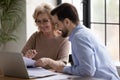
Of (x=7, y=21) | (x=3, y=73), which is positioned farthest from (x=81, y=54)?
(x=7, y=21)

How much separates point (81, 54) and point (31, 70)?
45 centimetres

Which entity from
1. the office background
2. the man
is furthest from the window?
the man

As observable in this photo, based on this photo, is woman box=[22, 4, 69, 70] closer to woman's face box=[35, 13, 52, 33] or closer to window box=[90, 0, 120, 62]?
woman's face box=[35, 13, 52, 33]

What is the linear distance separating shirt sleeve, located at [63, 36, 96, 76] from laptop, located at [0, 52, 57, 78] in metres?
0.20

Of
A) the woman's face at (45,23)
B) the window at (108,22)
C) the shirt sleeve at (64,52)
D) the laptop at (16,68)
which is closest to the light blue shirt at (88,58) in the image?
the laptop at (16,68)

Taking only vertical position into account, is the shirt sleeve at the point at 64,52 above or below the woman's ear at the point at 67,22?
below

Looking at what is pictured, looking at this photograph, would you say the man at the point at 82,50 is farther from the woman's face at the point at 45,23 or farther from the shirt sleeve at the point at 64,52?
the woman's face at the point at 45,23

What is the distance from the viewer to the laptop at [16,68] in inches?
79.2

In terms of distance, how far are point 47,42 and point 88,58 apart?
1.18 m

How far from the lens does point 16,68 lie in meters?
2.08

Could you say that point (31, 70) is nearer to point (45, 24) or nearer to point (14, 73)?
point (14, 73)

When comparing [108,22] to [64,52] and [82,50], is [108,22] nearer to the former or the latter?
[64,52]

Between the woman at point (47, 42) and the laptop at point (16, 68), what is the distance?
656mm

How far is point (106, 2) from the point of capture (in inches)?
165
